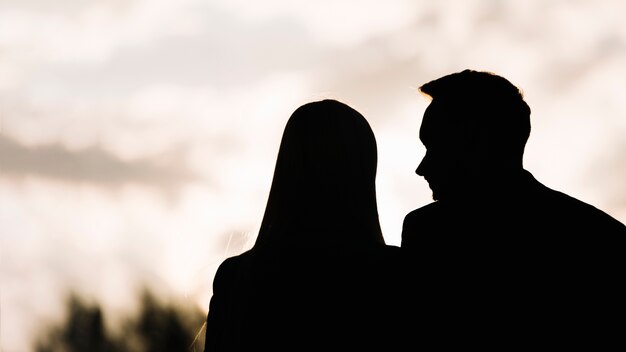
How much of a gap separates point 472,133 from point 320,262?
2.79 ft

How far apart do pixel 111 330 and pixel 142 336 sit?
23.2 feet

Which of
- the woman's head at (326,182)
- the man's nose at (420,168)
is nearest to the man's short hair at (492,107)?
the man's nose at (420,168)

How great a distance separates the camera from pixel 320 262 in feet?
14.0

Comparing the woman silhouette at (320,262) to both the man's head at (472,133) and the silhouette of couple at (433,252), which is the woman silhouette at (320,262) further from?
the man's head at (472,133)

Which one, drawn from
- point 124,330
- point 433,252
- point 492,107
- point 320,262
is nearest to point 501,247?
point 433,252

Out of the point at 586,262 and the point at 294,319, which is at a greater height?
the point at 586,262

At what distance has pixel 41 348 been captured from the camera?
209 feet

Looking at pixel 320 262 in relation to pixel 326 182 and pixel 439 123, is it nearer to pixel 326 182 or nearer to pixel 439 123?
pixel 326 182

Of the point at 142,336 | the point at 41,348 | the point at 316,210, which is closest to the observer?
the point at 316,210

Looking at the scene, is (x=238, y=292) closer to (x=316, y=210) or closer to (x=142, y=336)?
(x=316, y=210)

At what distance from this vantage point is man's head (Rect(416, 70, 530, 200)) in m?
4.02

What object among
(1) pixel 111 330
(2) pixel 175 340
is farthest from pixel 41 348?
(2) pixel 175 340

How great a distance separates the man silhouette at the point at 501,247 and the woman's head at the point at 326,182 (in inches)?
11.7

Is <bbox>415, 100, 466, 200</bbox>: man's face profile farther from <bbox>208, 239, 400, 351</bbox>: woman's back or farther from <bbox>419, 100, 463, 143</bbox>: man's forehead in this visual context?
<bbox>208, 239, 400, 351</bbox>: woman's back
